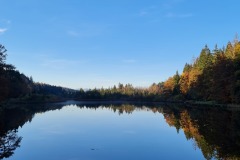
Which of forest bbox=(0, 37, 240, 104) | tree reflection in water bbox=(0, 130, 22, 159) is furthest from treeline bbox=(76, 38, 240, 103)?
tree reflection in water bbox=(0, 130, 22, 159)

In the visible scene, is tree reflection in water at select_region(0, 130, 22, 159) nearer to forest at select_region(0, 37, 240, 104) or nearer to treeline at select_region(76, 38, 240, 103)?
forest at select_region(0, 37, 240, 104)

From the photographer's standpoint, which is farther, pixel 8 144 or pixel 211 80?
pixel 211 80

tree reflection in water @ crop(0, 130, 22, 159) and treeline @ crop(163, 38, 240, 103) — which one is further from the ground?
treeline @ crop(163, 38, 240, 103)

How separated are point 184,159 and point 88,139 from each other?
33.5 feet

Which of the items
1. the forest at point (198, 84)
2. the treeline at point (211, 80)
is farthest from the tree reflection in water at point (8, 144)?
the treeline at point (211, 80)

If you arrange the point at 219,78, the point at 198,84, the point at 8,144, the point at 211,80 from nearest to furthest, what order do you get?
the point at 8,144
the point at 219,78
the point at 211,80
the point at 198,84

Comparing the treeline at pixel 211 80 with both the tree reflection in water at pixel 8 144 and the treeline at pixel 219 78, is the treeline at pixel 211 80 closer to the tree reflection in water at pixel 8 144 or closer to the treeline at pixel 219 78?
the treeline at pixel 219 78

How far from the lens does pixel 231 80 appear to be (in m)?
58.8

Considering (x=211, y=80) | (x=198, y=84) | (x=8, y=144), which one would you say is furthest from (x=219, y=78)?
(x=8, y=144)

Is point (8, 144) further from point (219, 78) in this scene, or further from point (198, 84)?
point (198, 84)

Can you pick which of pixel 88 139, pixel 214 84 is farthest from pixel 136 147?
pixel 214 84

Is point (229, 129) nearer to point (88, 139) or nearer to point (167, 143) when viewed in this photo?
point (167, 143)

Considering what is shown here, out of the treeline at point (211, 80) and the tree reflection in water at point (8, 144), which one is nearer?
the tree reflection in water at point (8, 144)

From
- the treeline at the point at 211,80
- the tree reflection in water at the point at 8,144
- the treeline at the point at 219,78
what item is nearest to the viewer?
the tree reflection in water at the point at 8,144
